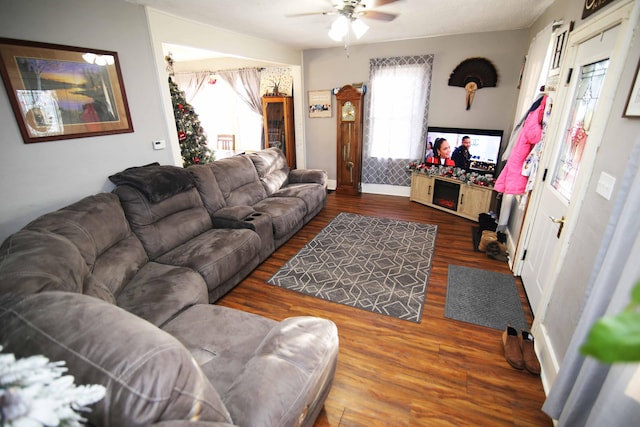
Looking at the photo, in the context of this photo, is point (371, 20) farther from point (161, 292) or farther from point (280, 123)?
point (161, 292)

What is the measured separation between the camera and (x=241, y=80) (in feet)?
20.5

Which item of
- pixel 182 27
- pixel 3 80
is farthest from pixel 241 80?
pixel 3 80

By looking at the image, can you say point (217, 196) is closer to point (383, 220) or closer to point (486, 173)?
point (383, 220)

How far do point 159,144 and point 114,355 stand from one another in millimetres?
2767

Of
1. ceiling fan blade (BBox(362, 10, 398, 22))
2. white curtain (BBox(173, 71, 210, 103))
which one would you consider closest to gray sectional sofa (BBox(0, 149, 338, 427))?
ceiling fan blade (BBox(362, 10, 398, 22))

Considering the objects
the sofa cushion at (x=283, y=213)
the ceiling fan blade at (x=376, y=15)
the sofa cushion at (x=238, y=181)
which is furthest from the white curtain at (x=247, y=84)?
the ceiling fan blade at (x=376, y=15)

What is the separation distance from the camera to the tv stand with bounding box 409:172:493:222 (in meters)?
4.12

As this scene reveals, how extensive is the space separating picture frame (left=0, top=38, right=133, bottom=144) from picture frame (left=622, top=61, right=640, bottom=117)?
3.45 meters

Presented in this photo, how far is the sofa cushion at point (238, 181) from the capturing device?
11.3ft

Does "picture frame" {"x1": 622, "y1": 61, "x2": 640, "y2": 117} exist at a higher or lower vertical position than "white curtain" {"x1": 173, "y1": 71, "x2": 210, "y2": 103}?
lower

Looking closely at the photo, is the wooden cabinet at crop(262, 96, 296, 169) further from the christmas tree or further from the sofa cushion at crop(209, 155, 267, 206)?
the sofa cushion at crop(209, 155, 267, 206)

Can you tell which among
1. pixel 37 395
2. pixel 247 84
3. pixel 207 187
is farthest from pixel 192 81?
pixel 37 395

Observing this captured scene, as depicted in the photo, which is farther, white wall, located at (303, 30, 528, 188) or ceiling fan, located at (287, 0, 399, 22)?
white wall, located at (303, 30, 528, 188)

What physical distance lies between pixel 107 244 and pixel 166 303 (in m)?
0.69
